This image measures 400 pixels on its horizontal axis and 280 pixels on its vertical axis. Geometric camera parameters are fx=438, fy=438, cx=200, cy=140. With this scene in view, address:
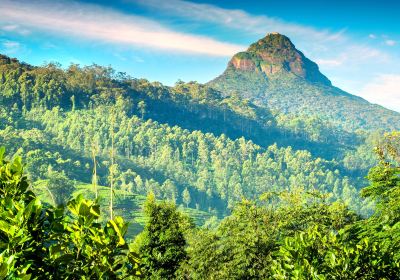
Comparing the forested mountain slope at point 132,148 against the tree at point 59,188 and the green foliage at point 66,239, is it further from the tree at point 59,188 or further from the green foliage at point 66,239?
the green foliage at point 66,239

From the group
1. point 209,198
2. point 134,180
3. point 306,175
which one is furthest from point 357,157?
point 134,180

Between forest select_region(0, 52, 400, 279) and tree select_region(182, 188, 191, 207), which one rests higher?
forest select_region(0, 52, 400, 279)

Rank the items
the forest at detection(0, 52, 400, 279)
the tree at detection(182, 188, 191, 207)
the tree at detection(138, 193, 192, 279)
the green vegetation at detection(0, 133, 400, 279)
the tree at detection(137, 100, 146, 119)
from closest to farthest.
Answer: the green vegetation at detection(0, 133, 400, 279) → the forest at detection(0, 52, 400, 279) → the tree at detection(138, 193, 192, 279) → the tree at detection(182, 188, 191, 207) → the tree at detection(137, 100, 146, 119)

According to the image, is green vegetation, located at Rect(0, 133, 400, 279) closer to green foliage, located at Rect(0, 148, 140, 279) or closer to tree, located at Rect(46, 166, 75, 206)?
green foliage, located at Rect(0, 148, 140, 279)

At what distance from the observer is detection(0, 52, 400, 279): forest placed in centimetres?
420

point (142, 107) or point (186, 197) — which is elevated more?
point (142, 107)

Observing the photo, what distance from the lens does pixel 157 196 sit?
129 m

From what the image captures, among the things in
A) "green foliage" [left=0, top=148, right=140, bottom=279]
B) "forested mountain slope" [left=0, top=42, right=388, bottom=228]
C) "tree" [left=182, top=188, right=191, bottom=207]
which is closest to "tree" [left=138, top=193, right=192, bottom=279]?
"green foliage" [left=0, top=148, right=140, bottom=279]

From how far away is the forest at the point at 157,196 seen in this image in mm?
4199

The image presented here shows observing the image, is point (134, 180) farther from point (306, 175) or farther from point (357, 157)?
point (357, 157)

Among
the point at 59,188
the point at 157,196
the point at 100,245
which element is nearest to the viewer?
the point at 100,245

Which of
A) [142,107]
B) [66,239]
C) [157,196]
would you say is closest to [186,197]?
[157,196]

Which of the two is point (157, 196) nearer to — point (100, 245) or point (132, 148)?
point (132, 148)

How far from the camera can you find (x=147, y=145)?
6225 inches
